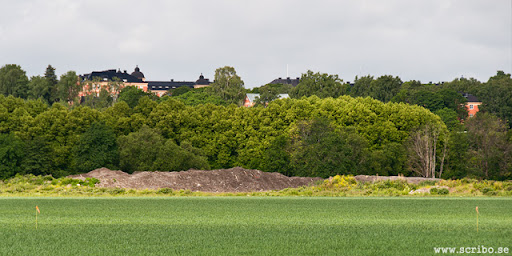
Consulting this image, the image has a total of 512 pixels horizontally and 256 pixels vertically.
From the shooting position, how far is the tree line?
8431cm

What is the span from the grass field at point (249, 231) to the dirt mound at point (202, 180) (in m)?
31.4

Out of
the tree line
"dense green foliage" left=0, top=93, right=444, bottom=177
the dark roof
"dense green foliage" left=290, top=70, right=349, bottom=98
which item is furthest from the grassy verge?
the dark roof

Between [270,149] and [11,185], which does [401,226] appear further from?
[270,149]

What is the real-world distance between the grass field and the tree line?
142 feet

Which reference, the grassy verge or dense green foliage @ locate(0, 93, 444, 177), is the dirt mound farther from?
dense green foliage @ locate(0, 93, 444, 177)

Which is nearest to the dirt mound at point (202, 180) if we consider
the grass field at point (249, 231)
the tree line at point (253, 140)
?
the tree line at point (253, 140)

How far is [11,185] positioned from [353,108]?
4525 centimetres

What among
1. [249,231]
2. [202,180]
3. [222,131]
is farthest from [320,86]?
[249,231]

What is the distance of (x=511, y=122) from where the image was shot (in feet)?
476

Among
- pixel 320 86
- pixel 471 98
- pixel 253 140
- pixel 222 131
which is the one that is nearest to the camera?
pixel 253 140

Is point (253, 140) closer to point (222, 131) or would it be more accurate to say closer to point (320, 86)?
point (222, 131)

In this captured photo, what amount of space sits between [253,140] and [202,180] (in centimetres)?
1878

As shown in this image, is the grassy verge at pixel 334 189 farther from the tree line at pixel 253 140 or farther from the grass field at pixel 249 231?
the grass field at pixel 249 231

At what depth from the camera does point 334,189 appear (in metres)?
69.4
